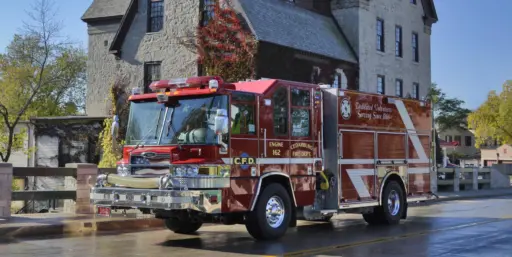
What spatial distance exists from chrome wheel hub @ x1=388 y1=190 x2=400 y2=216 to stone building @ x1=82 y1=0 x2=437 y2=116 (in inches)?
412

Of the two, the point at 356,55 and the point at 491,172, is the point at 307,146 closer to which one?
the point at 356,55

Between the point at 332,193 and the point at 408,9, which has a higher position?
the point at 408,9

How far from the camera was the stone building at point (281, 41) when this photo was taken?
1006 inches

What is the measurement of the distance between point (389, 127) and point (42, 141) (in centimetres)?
1938

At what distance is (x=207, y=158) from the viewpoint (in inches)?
409

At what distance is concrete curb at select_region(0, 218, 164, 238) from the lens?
1238cm

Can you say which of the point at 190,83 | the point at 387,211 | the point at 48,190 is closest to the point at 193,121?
the point at 190,83

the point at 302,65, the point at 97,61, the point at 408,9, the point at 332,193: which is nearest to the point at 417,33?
the point at 408,9

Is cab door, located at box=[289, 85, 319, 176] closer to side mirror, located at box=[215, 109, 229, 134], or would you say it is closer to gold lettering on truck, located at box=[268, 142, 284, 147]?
A: gold lettering on truck, located at box=[268, 142, 284, 147]

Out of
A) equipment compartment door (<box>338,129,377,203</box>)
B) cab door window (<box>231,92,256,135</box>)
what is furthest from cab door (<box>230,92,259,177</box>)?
equipment compartment door (<box>338,129,377,203</box>)

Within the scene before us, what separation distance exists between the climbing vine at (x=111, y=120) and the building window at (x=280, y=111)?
43.7 feet

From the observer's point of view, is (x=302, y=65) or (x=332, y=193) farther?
(x=302, y=65)

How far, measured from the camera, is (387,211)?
14578mm

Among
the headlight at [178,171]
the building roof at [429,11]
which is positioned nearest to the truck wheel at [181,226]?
the headlight at [178,171]
